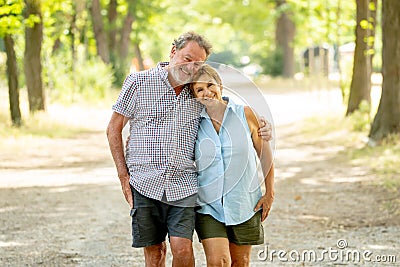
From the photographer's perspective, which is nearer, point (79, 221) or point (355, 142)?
point (79, 221)

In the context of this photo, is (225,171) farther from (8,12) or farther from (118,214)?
(8,12)

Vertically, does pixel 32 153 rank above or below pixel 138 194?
below

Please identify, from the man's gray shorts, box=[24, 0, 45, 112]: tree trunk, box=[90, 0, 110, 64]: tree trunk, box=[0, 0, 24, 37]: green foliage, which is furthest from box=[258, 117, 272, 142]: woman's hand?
box=[90, 0, 110, 64]: tree trunk

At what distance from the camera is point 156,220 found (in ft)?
17.9

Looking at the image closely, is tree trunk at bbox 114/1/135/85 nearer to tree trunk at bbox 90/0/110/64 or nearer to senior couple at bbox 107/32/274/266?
tree trunk at bbox 90/0/110/64

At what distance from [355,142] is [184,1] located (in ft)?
156

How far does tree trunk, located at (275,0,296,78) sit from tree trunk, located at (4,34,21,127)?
1228 inches

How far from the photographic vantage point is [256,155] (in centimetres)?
573

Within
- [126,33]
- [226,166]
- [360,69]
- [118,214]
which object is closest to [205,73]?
[226,166]

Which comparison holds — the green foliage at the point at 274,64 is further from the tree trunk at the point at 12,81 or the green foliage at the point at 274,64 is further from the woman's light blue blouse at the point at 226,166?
the woman's light blue blouse at the point at 226,166

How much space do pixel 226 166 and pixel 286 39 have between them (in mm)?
46915

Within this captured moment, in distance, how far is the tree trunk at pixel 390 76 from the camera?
15.8 m

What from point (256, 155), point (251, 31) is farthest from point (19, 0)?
point (251, 31)

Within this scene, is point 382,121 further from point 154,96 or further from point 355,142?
point 154,96
